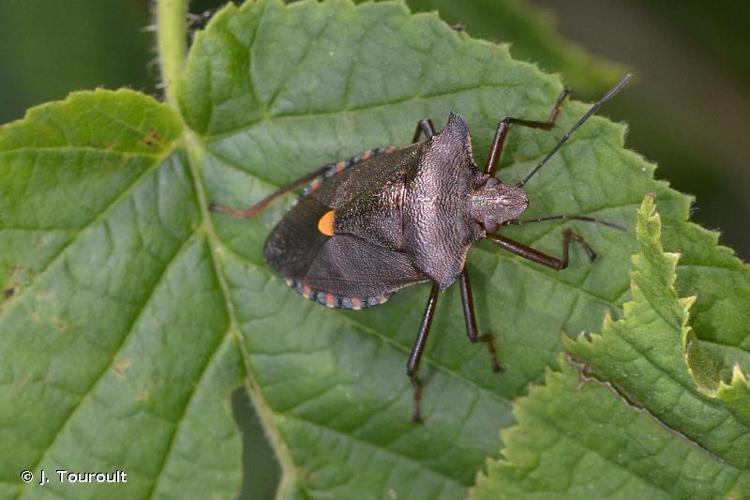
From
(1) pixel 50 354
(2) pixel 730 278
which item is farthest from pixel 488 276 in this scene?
(1) pixel 50 354

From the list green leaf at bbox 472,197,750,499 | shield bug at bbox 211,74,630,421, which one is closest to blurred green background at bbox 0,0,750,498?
shield bug at bbox 211,74,630,421

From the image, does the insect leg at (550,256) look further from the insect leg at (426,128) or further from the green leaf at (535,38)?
the green leaf at (535,38)

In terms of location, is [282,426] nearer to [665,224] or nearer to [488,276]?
[488,276]

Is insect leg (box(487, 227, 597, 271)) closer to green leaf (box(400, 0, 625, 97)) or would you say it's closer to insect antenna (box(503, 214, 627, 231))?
insect antenna (box(503, 214, 627, 231))

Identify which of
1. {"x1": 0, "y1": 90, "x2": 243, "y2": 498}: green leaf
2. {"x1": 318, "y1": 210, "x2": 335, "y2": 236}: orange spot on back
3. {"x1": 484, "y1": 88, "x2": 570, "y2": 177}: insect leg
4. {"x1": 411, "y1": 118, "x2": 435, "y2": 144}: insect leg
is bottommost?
{"x1": 0, "y1": 90, "x2": 243, "y2": 498}: green leaf

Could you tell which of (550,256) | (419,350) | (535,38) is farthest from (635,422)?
(535,38)

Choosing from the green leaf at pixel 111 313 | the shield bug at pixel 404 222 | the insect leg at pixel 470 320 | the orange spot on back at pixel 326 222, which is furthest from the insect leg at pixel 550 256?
the green leaf at pixel 111 313

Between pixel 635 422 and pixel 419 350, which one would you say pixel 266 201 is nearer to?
pixel 419 350
